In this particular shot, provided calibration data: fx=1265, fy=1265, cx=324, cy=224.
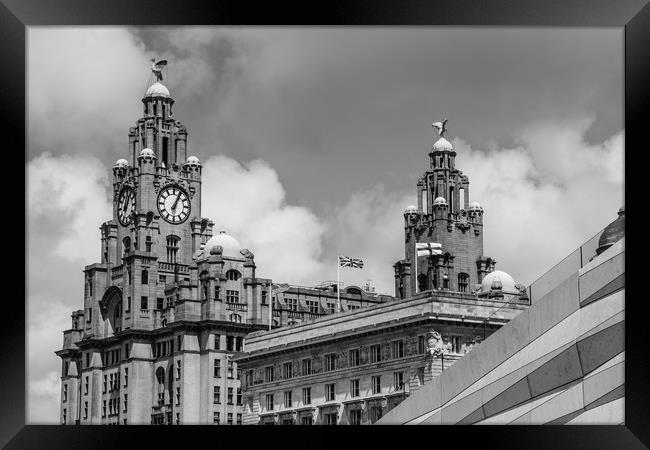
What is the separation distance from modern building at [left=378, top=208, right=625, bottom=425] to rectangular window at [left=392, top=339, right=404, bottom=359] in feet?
142

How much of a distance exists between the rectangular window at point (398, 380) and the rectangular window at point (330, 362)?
6.83 metres

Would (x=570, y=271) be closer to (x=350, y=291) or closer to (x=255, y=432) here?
(x=255, y=432)

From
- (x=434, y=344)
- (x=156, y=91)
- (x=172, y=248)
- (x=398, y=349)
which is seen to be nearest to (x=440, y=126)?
(x=172, y=248)

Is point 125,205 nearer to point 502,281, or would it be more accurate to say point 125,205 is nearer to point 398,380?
point 502,281

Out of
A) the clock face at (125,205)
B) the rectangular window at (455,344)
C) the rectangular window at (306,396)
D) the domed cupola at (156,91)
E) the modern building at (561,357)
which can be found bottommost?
the modern building at (561,357)

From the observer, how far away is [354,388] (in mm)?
82500

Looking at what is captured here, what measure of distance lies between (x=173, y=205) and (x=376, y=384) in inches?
2027

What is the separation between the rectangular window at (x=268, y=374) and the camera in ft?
299

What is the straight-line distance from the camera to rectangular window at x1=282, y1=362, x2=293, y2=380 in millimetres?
88938

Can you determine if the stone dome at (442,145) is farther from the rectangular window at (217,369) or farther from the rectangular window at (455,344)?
the rectangular window at (455,344)

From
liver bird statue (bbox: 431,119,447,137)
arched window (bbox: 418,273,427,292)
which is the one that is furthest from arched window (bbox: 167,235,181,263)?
liver bird statue (bbox: 431,119,447,137)

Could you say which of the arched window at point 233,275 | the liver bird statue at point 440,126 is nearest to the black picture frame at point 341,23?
the liver bird statue at point 440,126

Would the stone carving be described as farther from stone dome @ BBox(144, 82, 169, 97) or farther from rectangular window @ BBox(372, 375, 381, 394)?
stone dome @ BBox(144, 82, 169, 97)

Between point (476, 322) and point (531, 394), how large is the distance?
46.3 m
